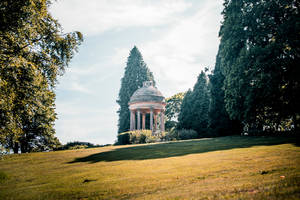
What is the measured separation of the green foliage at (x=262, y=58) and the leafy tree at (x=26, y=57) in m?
12.9

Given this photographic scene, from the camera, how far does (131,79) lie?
162 ft

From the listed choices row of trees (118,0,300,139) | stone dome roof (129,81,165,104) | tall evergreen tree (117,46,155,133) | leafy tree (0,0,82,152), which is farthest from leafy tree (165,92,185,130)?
leafy tree (0,0,82,152)

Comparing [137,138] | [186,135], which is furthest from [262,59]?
[186,135]

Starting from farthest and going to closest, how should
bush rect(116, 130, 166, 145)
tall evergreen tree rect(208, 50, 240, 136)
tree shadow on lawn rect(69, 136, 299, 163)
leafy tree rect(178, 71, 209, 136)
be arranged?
leafy tree rect(178, 71, 209, 136)
tall evergreen tree rect(208, 50, 240, 136)
bush rect(116, 130, 166, 145)
tree shadow on lawn rect(69, 136, 299, 163)

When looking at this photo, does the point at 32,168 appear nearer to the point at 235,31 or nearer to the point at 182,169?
the point at 182,169

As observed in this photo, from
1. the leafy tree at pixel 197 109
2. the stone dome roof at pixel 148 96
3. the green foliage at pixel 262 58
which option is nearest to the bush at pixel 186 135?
the leafy tree at pixel 197 109

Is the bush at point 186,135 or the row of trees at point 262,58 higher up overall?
the row of trees at point 262,58

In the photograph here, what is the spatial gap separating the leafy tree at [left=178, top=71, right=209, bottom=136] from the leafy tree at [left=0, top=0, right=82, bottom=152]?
28.1 metres

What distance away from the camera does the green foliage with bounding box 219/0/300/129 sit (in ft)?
56.4

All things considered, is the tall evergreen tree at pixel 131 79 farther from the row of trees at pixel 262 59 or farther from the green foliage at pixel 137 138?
the row of trees at pixel 262 59

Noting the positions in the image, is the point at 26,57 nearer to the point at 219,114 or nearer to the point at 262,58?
the point at 262,58

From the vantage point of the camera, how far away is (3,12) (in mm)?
11203

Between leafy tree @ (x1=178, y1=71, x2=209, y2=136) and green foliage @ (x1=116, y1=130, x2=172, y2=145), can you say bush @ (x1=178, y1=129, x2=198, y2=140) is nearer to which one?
green foliage @ (x1=116, y1=130, x2=172, y2=145)

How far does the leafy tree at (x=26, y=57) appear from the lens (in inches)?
430
